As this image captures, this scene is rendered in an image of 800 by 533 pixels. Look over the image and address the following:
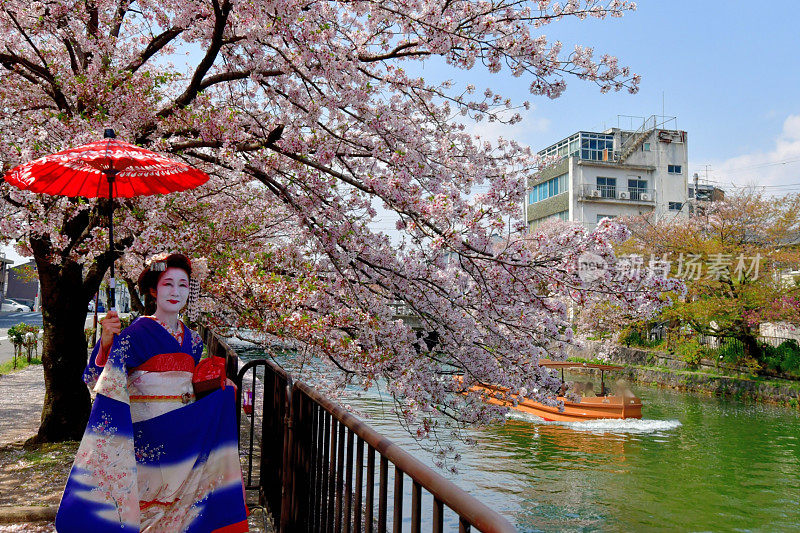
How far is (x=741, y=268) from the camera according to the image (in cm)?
2325

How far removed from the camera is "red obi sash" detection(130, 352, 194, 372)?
301 cm

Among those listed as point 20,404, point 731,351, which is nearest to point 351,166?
point 20,404

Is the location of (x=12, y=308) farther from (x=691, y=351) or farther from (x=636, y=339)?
(x=691, y=351)

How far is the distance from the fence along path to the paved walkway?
553 centimetres

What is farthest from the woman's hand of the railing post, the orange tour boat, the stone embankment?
the stone embankment

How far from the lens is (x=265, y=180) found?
5625mm

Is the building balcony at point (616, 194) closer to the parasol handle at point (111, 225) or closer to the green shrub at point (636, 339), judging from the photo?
the green shrub at point (636, 339)

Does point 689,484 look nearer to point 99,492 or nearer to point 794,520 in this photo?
point 794,520

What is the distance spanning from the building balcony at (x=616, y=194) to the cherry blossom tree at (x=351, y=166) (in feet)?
123

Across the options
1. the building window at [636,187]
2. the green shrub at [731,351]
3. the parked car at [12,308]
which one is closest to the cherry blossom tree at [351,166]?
the green shrub at [731,351]

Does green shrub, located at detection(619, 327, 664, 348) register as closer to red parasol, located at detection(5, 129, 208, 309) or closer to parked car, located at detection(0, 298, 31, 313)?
red parasol, located at detection(5, 129, 208, 309)

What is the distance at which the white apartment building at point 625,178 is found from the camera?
42.4 metres

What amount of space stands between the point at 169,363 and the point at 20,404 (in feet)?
33.5

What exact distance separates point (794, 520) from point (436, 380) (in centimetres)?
861
